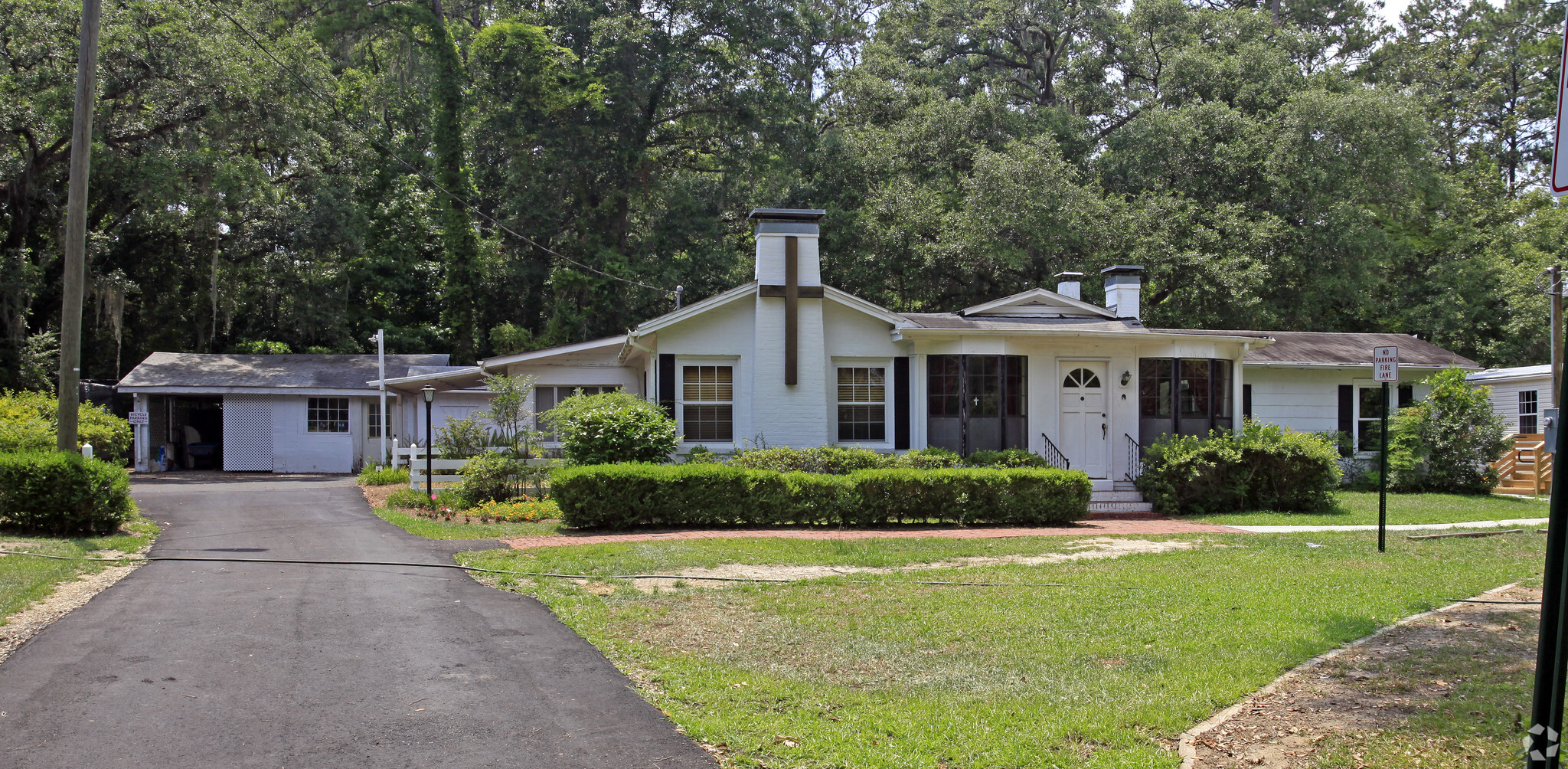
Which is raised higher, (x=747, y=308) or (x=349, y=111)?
(x=349, y=111)

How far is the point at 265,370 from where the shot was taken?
2806cm

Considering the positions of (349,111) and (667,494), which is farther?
(349,111)

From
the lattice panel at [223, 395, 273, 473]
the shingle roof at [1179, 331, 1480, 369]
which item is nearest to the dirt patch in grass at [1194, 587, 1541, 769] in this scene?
the shingle roof at [1179, 331, 1480, 369]

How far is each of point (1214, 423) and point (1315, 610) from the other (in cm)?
1144

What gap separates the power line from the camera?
96.4ft

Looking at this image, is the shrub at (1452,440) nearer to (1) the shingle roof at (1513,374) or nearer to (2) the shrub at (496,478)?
(1) the shingle roof at (1513,374)

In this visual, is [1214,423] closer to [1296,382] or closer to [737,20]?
[1296,382]

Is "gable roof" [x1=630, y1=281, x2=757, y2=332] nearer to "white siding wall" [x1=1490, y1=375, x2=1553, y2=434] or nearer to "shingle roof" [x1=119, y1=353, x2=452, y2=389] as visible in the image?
"shingle roof" [x1=119, y1=353, x2=452, y2=389]

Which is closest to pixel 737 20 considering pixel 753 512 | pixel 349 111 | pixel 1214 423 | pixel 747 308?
pixel 349 111

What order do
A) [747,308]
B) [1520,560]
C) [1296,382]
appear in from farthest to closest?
1. [1296,382]
2. [747,308]
3. [1520,560]

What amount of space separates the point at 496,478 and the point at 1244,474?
12443 mm

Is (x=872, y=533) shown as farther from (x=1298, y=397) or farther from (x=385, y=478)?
(x=1298, y=397)

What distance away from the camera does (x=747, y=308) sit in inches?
704

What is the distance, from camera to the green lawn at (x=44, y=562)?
864 cm
